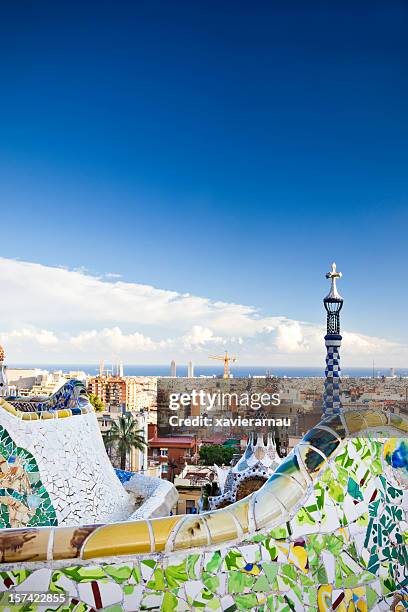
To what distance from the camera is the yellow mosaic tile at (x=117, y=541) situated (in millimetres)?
832

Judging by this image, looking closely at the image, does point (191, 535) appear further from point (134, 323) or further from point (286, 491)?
point (134, 323)

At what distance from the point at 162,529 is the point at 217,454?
8.04 metres

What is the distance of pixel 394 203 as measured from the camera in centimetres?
793

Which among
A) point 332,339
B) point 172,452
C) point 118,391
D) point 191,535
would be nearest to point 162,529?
point 191,535

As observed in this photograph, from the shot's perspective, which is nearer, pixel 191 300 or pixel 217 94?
pixel 217 94

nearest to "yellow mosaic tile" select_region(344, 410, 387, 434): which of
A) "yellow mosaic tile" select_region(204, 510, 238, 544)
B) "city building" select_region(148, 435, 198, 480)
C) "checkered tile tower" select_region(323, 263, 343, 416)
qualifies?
"yellow mosaic tile" select_region(204, 510, 238, 544)

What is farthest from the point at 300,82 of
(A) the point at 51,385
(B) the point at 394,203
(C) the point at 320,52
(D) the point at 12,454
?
(A) the point at 51,385

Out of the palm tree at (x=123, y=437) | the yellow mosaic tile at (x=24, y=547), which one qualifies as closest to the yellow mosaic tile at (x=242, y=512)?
the yellow mosaic tile at (x=24, y=547)

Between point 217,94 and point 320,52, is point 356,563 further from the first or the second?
point 217,94

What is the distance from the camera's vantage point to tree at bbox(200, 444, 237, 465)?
857 centimetres

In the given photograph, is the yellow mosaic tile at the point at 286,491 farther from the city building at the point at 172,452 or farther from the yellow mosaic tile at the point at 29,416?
the city building at the point at 172,452

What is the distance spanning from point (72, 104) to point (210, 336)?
916 centimetres

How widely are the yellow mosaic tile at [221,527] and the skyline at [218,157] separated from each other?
3684 mm

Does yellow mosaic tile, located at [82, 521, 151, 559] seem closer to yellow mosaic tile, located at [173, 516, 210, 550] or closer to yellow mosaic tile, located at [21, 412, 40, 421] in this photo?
yellow mosaic tile, located at [173, 516, 210, 550]
